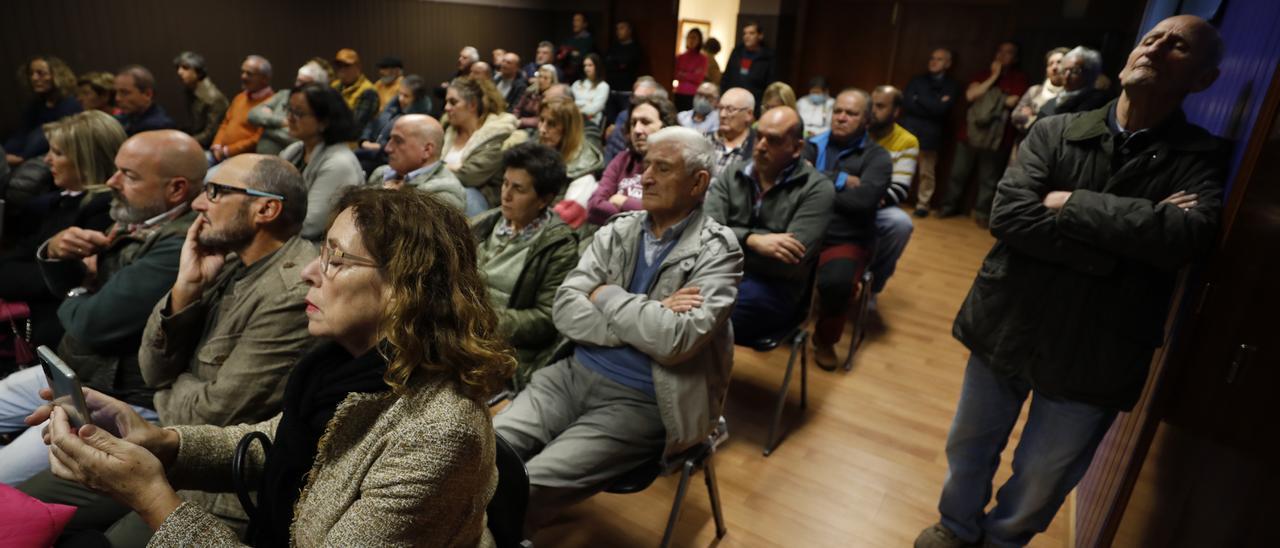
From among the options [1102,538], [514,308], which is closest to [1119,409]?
[1102,538]

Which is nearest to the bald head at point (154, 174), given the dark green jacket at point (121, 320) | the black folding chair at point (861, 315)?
the dark green jacket at point (121, 320)

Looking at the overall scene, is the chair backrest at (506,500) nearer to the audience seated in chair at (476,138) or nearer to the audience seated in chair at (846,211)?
the audience seated in chair at (476,138)

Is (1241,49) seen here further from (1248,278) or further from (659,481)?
(659,481)

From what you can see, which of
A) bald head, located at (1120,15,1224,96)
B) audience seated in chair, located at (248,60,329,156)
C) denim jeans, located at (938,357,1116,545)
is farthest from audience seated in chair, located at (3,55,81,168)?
bald head, located at (1120,15,1224,96)

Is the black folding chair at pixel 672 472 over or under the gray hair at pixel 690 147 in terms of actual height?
under

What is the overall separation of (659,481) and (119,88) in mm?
4847

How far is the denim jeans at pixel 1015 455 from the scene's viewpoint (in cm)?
183

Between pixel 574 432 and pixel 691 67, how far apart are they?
7317 millimetres

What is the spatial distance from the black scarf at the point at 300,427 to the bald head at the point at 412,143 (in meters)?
2.25

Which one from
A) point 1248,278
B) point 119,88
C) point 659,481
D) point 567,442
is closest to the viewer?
point 1248,278

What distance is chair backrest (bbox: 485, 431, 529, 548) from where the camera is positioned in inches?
49.4

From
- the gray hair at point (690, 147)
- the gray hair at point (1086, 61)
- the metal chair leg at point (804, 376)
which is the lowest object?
the metal chair leg at point (804, 376)

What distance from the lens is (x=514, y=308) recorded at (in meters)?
2.38

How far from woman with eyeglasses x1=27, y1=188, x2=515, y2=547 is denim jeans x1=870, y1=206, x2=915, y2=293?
3.20 m
